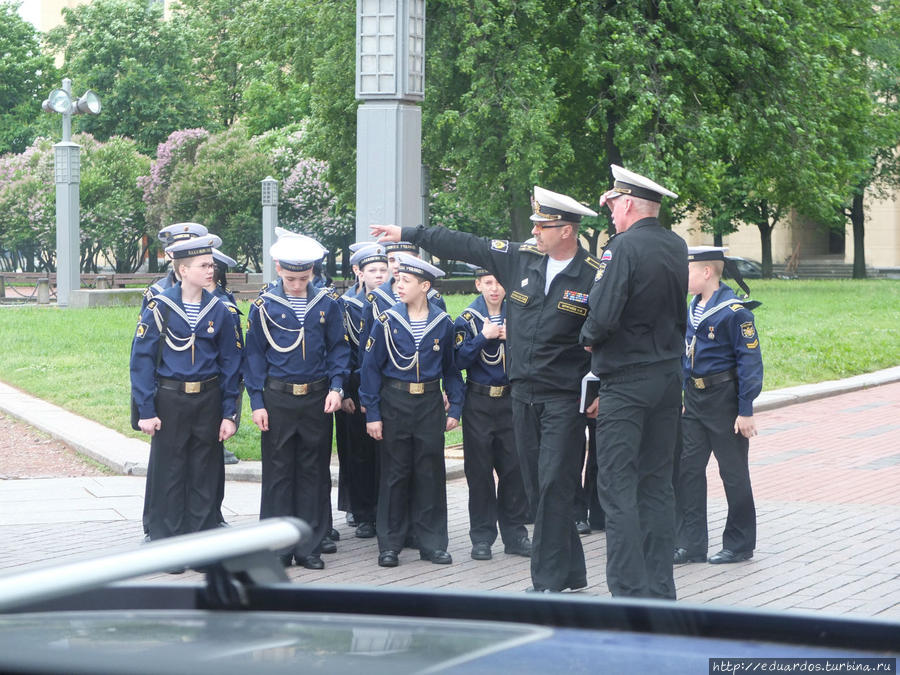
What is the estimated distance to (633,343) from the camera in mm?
5664

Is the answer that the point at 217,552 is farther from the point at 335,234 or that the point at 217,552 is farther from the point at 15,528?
the point at 335,234

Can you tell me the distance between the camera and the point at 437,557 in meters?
7.28

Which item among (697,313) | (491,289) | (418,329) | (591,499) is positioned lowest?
(591,499)

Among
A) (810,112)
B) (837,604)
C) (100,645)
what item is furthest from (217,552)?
(810,112)

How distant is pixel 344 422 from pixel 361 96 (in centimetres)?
314

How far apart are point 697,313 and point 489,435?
147cm

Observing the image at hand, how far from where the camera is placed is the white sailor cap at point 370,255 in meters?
8.49

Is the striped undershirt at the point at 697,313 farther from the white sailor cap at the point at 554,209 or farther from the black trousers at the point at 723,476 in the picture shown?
the white sailor cap at the point at 554,209

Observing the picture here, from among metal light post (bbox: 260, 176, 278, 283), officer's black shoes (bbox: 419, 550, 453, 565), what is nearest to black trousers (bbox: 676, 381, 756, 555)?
officer's black shoes (bbox: 419, 550, 453, 565)

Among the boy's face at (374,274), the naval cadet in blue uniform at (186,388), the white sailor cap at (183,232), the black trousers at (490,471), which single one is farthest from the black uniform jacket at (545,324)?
the white sailor cap at (183,232)

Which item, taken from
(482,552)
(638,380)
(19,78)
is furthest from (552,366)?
(19,78)

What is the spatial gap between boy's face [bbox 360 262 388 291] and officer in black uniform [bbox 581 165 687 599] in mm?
2867

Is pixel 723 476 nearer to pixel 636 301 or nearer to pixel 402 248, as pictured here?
pixel 636 301

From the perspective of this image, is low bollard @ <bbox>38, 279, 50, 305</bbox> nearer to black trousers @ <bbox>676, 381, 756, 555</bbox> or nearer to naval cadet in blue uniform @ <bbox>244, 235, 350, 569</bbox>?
naval cadet in blue uniform @ <bbox>244, 235, 350, 569</bbox>
